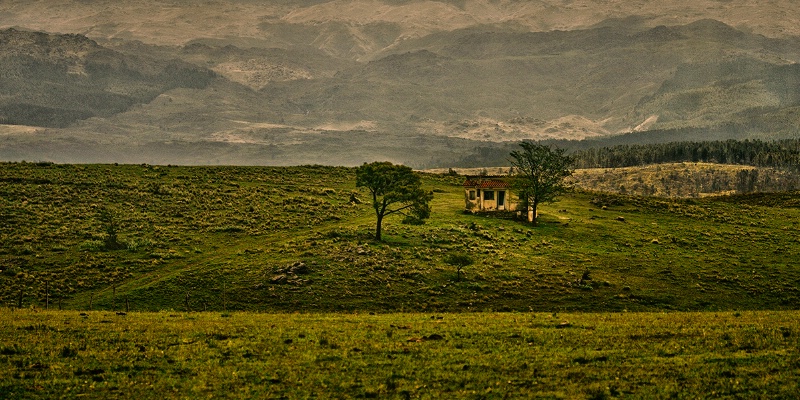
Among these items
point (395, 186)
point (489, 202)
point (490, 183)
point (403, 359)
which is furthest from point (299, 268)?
point (490, 183)

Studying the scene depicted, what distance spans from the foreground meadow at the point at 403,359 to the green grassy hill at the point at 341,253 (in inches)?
976

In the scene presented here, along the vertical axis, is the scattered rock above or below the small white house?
below

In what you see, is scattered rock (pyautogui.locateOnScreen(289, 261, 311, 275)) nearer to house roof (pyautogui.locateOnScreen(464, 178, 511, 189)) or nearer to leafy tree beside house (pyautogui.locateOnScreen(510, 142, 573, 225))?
leafy tree beside house (pyautogui.locateOnScreen(510, 142, 573, 225))

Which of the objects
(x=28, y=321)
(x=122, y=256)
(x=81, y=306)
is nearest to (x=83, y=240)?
(x=122, y=256)

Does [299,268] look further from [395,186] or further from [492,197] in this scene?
[492,197]

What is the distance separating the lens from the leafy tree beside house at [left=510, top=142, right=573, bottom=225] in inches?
4523

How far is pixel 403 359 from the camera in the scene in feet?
101

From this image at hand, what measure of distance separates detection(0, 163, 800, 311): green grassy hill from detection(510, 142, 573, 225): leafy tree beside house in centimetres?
448

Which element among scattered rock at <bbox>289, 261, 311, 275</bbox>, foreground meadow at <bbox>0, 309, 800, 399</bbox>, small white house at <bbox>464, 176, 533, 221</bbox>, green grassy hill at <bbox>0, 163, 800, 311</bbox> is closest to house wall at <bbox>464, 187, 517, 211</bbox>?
small white house at <bbox>464, 176, 533, 221</bbox>

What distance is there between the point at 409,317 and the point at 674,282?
1745 inches

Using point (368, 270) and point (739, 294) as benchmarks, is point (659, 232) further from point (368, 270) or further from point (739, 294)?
point (368, 270)

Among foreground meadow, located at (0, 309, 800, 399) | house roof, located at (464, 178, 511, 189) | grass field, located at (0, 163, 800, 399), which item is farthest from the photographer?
house roof, located at (464, 178, 511, 189)

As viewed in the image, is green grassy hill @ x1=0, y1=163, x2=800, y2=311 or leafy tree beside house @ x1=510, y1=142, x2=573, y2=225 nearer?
green grassy hill @ x1=0, y1=163, x2=800, y2=311

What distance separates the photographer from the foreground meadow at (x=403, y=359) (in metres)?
25.6
